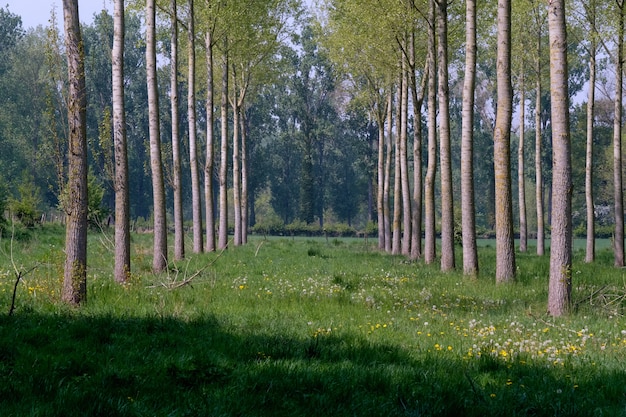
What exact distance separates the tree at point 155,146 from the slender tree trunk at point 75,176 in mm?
5419

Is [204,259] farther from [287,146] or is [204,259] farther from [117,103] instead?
[287,146]

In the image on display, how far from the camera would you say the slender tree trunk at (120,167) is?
12.3m

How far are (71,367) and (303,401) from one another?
2466 mm

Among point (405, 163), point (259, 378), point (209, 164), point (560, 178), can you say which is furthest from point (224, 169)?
point (259, 378)

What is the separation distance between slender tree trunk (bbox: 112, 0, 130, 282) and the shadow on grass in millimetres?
4421

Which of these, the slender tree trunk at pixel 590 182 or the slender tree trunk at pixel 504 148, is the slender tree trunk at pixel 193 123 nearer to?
the slender tree trunk at pixel 504 148

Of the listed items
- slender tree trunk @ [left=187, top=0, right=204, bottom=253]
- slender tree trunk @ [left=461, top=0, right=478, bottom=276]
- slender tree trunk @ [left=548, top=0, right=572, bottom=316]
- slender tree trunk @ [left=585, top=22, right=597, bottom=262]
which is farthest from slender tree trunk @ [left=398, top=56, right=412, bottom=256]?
slender tree trunk @ [left=548, top=0, right=572, bottom=316]

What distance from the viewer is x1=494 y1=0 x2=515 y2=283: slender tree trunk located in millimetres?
13773

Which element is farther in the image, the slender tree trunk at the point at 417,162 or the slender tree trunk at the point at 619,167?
the slender tree trunk at the point at 417,162

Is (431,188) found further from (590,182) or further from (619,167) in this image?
(619,167)

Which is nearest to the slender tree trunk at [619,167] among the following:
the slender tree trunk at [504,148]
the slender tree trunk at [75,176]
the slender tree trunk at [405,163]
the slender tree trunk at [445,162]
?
the slender tree trunk at [405,163]

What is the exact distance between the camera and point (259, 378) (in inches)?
235

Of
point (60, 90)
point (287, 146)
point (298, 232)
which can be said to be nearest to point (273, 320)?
point (60, 90)

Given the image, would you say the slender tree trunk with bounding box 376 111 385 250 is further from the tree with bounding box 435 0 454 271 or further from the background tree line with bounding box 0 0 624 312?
the tree with bounding box 435 0 454 271
